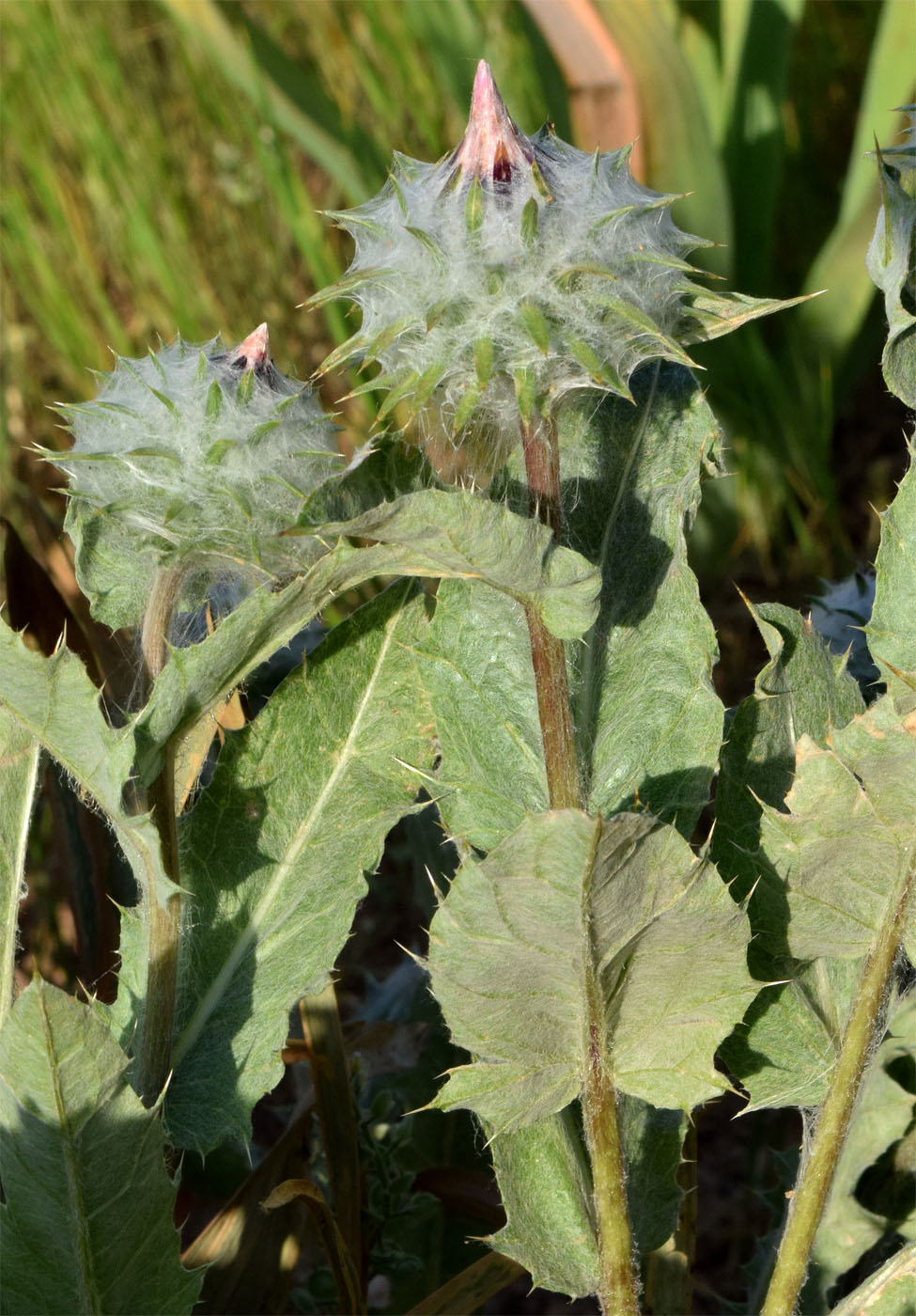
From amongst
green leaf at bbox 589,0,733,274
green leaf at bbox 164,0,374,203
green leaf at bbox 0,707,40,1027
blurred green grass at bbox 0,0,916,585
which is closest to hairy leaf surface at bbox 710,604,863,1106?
green leaf at bbox 0,707,40,1027

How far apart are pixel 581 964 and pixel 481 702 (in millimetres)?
265

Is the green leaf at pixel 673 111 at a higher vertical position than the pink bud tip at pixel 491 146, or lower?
lower

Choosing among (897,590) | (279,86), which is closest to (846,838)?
(897,590)

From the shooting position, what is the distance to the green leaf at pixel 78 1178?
95 centimetres

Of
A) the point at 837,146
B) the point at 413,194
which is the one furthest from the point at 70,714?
the point at 837,146

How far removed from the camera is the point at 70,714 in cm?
101

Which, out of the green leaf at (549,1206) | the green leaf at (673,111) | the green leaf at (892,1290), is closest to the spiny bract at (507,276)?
the green leaf at (549,1206)

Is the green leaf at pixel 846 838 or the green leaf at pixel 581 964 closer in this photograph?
the green leaf at pixel 581 964

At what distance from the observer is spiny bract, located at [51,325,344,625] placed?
100 cm

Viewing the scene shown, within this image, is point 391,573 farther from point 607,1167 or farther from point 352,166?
point 352,166

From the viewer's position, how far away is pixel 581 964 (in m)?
0.98

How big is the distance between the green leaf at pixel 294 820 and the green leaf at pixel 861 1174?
566 millimetres

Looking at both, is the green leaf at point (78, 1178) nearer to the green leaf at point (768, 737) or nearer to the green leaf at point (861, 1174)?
the green leaf at point (768, 737)

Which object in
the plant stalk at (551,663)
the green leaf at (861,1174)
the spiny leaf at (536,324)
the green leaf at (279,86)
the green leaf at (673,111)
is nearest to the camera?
the spiny leaf at (536,324)
